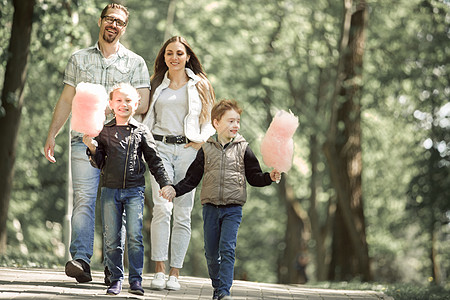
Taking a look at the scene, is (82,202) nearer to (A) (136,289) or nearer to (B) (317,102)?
(A) (136,289)

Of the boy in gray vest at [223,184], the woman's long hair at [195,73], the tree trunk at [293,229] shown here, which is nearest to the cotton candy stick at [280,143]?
the boy in gray vest at [223,184]

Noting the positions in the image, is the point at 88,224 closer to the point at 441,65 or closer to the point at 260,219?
the point at 441,65

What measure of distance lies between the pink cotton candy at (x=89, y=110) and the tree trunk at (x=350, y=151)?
12526 millimetres

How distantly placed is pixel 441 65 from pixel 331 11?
3929 millimetres

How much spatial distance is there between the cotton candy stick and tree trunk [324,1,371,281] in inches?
472

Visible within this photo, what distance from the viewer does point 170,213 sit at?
29.8 feet

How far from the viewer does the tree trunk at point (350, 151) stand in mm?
20297

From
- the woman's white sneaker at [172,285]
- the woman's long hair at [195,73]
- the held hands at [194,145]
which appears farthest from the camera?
the woman's long hair at [195,73]

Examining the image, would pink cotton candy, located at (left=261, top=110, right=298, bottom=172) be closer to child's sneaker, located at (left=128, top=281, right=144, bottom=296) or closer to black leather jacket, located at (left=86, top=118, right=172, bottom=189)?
black leather jacket, located at (left=86, top=118, right=172, bottom=189)

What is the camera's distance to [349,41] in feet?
67.4

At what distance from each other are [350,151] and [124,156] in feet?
41.7

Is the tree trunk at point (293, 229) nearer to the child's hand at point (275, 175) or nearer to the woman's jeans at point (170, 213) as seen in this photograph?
the woman's jeans at point (170, 213)

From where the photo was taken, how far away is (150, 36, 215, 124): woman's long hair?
30.9 feet

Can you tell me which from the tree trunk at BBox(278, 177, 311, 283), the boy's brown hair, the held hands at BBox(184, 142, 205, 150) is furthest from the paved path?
the tree trunk at BBox(278, 177, 311, 283)
